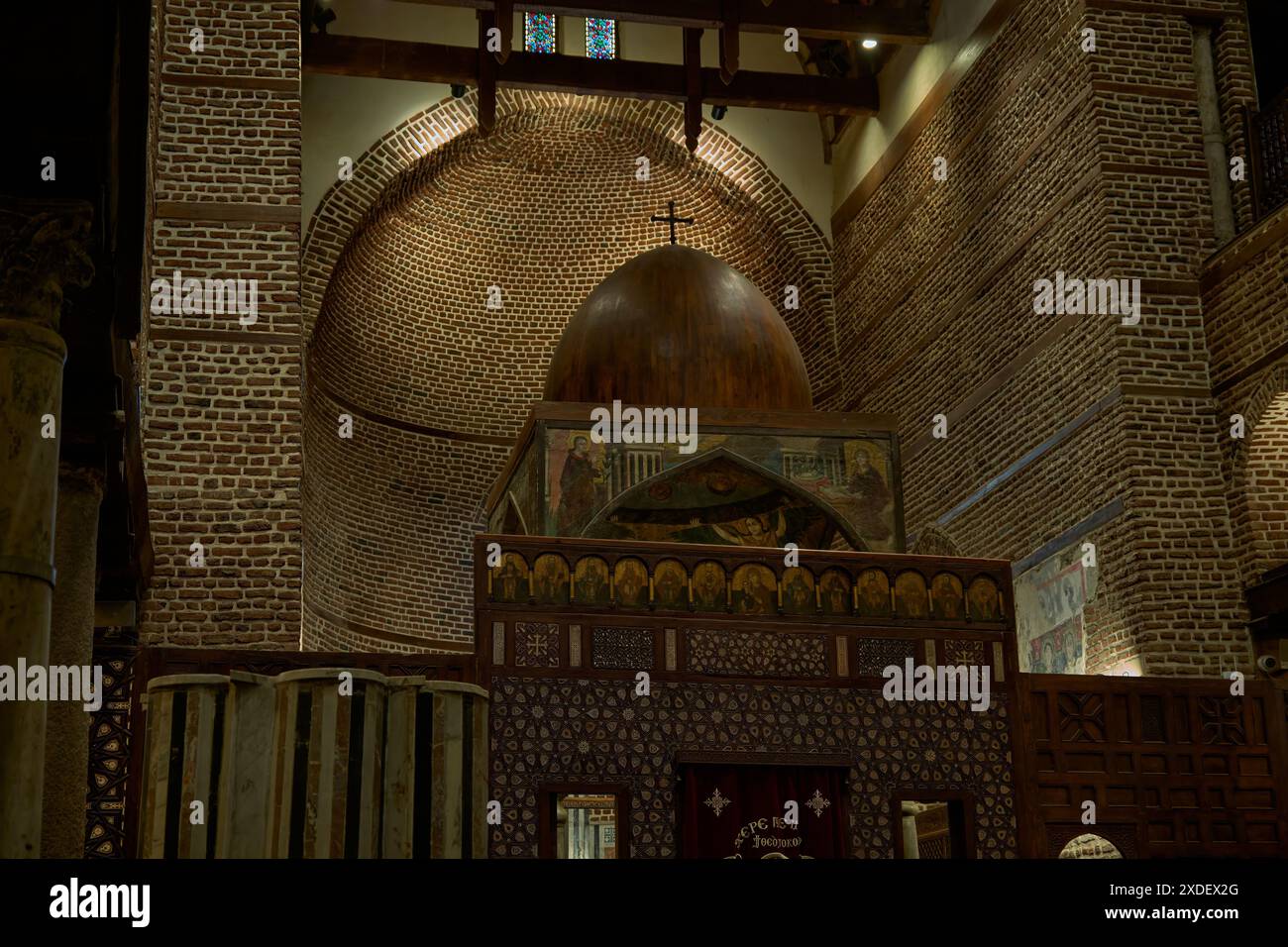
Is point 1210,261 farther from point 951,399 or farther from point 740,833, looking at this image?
point 740,833

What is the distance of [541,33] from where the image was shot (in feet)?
63.9

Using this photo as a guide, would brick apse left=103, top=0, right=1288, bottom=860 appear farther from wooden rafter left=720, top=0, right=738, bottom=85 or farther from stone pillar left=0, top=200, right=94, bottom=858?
stone pillar left=0, top=200, right=94, bottom=858

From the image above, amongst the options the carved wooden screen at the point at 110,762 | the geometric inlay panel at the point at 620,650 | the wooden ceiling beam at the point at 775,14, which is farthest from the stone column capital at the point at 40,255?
the wooden ceiling beam at the point at 775,14

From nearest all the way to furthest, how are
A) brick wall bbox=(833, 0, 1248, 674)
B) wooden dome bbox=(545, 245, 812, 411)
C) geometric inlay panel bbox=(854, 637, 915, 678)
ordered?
geometric inlay panel bbox=(854, 637, 915, 678), brick wall bbox=(833, 0, 1248, 674), wooden dome bbox=(545, 245, 812, 411)

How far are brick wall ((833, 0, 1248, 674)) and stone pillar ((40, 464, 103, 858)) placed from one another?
7.85 metres

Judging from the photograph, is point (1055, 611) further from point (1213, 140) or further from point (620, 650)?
point (620, 650)

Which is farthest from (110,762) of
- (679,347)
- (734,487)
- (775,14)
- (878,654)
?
(775,14)

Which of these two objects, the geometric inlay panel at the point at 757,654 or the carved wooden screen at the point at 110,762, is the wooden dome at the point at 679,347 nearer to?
the geometric inlay panel at the point at 757,654

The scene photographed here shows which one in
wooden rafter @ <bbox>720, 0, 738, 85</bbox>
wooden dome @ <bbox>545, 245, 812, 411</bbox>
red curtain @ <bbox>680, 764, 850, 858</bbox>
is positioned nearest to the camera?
red curtain @ <bbox>680, 764, 850, 858</bbox>

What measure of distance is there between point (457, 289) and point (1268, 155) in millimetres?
9752

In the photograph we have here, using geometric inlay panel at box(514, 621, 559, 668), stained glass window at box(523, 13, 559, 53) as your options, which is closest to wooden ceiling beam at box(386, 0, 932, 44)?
stained glass window at box(523, 13, 559, 53)

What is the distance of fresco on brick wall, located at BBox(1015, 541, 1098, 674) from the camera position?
13836 millimetres
